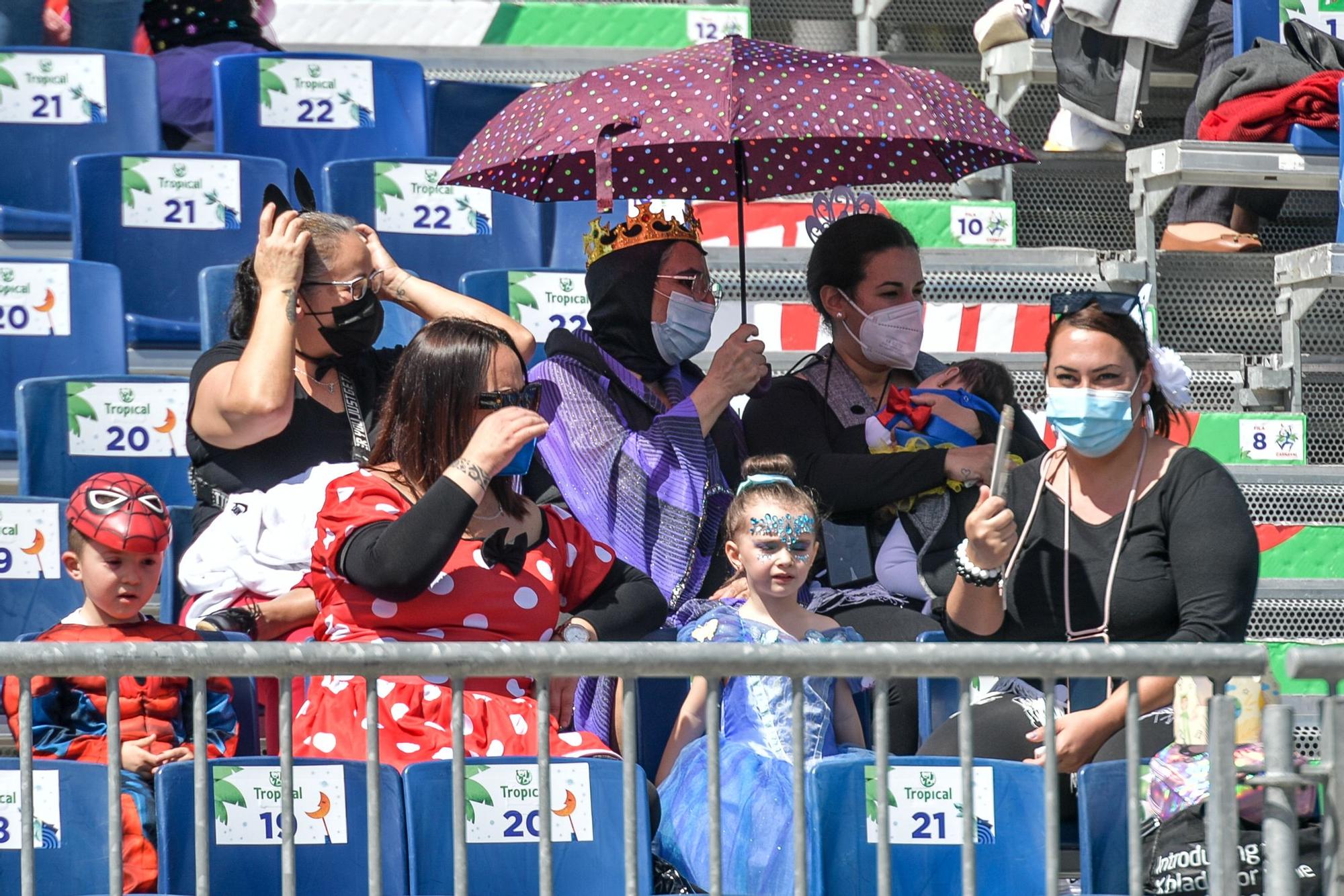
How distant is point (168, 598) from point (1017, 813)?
185cm

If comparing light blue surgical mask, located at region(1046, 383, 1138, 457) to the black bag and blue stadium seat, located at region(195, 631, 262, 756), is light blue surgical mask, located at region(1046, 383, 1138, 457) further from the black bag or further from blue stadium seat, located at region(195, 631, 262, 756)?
blue stadium seat, located at region(195, 631, 262, 756)

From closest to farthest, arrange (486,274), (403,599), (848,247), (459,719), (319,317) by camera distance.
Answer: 1. (459,719)
2. (403,599)
3. (319,317)
4. (848,247)
5. (486,274)

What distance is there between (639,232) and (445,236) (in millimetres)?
1362

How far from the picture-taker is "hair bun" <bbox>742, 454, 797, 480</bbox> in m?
3.54

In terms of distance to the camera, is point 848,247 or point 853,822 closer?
point 853,822

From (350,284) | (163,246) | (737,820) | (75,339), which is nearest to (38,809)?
(737,820)

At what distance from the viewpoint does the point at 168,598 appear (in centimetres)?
361

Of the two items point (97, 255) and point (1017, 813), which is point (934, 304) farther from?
point (1017, 813)

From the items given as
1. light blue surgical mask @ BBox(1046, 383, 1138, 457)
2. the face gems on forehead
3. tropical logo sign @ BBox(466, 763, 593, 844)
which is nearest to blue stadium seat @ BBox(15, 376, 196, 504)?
the face gems on forehead

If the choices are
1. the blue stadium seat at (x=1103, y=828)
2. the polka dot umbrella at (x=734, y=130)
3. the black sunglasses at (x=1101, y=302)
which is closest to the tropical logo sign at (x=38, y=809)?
the blue stadium seat at (x=1103, y=828)

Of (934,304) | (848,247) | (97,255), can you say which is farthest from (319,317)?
(934,304)

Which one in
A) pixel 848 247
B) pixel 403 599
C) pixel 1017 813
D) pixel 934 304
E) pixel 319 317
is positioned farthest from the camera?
pixel 934 304

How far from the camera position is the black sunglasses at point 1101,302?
3252 millimetres

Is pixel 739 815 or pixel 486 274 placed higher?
pixel 486 274
